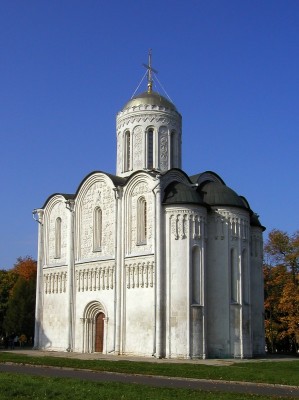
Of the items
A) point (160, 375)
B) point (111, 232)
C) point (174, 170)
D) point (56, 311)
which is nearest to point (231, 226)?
point (174, 170)

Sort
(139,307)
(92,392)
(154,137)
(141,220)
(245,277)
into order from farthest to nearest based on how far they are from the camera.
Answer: (154,137) → (245,277) → (141,220) → (139,307) → (92,392)

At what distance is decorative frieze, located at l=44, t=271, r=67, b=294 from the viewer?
3625 cm

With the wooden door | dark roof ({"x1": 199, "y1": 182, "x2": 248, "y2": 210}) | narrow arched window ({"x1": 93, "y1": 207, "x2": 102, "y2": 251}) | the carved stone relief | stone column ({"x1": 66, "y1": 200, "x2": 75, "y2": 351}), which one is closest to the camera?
dark roof ({"x1": 199, "y1": 182, "x2": 248, "y2": 210})

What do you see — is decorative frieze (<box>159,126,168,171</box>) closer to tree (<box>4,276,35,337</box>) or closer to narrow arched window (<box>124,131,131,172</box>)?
narrow arched window (<box>124,131,131,172</box>)

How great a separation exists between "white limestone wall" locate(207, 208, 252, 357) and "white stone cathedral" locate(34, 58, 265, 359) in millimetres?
56

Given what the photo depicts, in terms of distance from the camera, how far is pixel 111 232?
33.7 meters

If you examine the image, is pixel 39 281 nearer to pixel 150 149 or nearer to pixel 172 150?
pixel 150 149

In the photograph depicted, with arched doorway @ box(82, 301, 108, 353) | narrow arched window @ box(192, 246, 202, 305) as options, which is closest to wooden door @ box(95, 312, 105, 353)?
arched doorway @ box(82, 301, 108, 353)

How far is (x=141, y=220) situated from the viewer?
32.4 m

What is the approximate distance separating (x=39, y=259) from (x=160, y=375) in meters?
21.0

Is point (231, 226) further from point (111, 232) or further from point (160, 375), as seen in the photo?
point (160, 375)

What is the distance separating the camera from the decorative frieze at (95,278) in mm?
33156

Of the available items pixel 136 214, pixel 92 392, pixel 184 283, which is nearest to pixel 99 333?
pixel 184 283

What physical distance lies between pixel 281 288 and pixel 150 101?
16.5 meters
